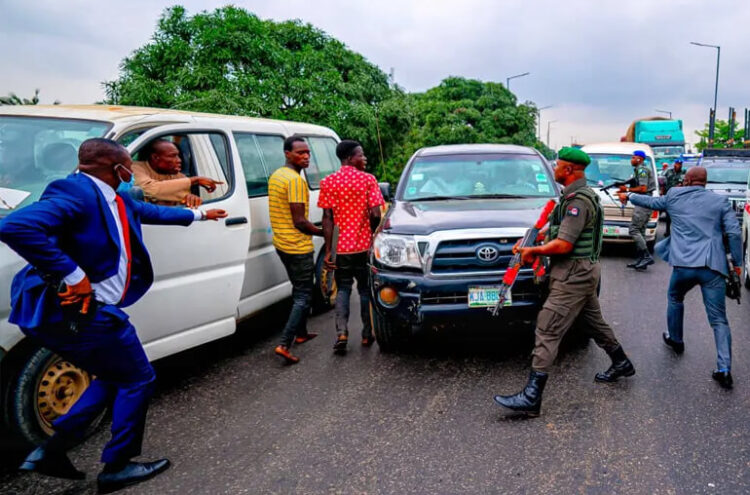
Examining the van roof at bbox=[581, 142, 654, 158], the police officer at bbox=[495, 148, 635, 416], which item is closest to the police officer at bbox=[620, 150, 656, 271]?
the van roof at bbox=[581, 142, 654, 158]

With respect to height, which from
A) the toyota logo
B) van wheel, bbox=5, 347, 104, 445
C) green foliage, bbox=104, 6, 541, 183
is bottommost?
van wheel, bbox=5, 347, 104, 445

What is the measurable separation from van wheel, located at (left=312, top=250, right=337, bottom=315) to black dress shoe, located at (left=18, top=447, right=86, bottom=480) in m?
3.56

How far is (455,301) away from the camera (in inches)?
178

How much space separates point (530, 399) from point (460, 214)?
171 centimetres

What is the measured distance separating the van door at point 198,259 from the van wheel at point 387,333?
113cm

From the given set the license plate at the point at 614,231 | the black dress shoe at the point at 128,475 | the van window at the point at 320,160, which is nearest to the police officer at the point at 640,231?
the license plate at the point at 614,231

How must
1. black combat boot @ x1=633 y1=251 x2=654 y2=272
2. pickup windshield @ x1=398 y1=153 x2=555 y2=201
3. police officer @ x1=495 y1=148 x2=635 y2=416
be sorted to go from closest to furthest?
police officer @ x1=495 y1=148 x2=635 y2=416 < pickup windshield @ x1=398 y1=153 x2=555 y2=201 < black combat boot @ x1=633 y1=251 x2=654 y2=272

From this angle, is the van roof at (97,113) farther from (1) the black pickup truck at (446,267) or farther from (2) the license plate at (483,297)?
(2) the license plate at (483,297)

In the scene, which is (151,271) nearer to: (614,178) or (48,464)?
(48,464)

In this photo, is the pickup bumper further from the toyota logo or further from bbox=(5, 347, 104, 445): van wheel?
bbox=(5, 347, 104, 445): van wheel

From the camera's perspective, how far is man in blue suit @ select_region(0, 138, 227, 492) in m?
2.67

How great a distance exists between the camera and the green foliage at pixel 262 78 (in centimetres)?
1599

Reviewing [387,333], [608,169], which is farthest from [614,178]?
[387,333]

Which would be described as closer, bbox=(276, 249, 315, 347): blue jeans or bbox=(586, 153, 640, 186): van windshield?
bbox=(276, 249, 315, 347): blue jeans
